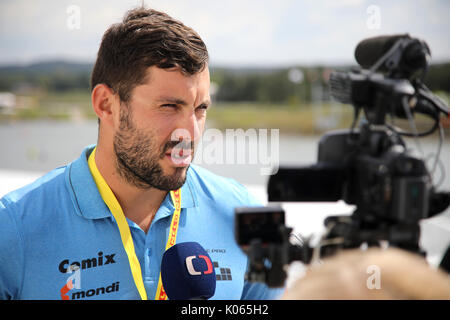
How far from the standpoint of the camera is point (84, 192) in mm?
1430

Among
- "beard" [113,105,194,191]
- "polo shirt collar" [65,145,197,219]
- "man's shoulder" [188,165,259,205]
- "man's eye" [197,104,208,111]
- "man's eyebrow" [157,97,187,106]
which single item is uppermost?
"man's eyebrow" [157,97,187,106]

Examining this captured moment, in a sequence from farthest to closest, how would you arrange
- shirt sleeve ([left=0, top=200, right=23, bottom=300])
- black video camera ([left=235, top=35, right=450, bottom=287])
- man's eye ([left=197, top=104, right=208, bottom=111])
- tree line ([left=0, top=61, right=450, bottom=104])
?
tree line ([left=0, top=61, right=450, bottom=104])
man's eye ([left=197, top=104, right=208, bottom=111])
shirt sleeve ([left=0, top=200, right=23, bottom=300])
black video camera ([left=235, top=35, right=450, bottom=287])

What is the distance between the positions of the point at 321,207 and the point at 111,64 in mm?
3813

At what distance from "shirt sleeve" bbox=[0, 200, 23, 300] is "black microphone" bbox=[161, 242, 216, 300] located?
0.42 meters

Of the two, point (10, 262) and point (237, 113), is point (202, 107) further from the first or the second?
point (237, 113)

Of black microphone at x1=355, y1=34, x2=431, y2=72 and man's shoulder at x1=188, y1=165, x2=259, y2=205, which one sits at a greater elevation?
black microphone at x1=355, y1=34, x2=431, y2=72

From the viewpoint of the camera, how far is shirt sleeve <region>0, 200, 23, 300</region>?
1.25 metres

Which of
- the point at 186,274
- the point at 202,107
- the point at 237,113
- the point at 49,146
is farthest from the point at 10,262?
the point at 49,146

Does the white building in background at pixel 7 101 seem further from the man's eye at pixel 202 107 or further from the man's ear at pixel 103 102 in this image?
the man's eye at pixel 202 107

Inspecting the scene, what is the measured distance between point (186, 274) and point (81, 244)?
1.13 ft

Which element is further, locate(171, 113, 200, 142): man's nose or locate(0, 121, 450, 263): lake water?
locate(0, 121, 450, 263): lake water

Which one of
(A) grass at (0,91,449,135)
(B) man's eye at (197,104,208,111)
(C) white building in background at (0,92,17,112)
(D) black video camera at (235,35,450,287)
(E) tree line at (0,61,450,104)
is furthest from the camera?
(C) white building in background at (0,92,17,112)

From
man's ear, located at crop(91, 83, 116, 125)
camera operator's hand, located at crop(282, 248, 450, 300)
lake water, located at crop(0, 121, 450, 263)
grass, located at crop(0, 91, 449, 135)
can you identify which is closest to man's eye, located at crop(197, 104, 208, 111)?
man's ear, located at crop(91, 83, 116, 125)

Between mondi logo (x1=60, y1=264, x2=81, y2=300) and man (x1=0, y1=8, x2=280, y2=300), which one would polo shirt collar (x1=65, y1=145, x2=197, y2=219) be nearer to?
man (x1=0, y1=8, x2=280, y2=300)
